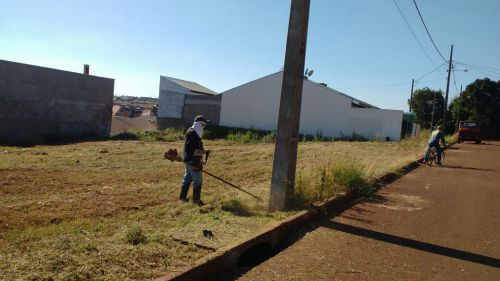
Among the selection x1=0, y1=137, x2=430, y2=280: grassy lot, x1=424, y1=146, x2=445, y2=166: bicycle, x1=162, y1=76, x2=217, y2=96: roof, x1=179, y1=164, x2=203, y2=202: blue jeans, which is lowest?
x1=0, y1=137, x2=430, y2=280: grassy lot

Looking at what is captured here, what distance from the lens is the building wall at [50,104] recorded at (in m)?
25.7

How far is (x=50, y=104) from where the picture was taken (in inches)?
1093

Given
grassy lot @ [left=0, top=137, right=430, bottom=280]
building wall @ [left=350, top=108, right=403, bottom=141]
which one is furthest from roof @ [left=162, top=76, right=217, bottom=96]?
grassy lot @ [left=0, top=137, right=430, bottom=280]

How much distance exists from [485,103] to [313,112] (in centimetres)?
2477

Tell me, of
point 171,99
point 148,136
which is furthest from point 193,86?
point 148,136

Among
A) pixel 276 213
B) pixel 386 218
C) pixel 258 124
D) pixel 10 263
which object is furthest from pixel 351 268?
pixel 258 124

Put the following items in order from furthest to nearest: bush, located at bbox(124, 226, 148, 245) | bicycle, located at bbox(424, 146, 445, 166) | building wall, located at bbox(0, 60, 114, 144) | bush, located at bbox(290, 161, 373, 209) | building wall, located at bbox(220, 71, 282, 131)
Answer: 1. building wall, located at bbox(220, 71, 282, 131)
2. building wall, located at bbox(0, 60, 114, 144)
3. bicycle, located at bbox(424, 146, 445, 166)
4. bush, located at bbox(290, 161, 373, 209)
5. bush, located at bbox(124, 226, 148, 245)

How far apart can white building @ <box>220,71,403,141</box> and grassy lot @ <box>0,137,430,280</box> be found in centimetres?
2345

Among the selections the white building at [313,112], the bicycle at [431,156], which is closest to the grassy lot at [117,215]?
the bicycle at [431,156]

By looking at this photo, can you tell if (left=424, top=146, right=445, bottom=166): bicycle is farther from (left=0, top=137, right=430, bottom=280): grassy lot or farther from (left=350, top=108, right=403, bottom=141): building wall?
(left=350, top=108, right=403, bottom=141): building wall

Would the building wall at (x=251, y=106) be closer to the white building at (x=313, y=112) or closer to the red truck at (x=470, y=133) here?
the white building at (x=313, y=112)

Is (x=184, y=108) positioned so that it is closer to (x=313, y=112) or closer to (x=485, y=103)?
(x=313, y=112)

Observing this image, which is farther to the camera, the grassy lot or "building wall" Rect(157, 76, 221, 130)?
"building wall" Rect(157, 76, 221, 130)

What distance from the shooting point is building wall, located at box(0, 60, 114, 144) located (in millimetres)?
25703
